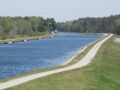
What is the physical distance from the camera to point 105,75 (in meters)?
38.4

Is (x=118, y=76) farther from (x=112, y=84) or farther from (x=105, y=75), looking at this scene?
(x=112, y=84)

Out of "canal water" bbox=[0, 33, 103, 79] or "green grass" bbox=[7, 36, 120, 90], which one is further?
"canal water" bbox=[0, 33, 103, 79]

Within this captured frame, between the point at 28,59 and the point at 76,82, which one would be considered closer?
the point at 76,82

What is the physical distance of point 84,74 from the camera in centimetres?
3744

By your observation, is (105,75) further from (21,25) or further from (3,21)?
(21,25)

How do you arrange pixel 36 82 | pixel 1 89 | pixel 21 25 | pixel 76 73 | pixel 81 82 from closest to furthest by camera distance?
pixel 1 89, pixel 36 82, pixel 81 82, pixel 76 73, pixel 21 25

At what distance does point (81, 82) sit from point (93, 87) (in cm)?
227

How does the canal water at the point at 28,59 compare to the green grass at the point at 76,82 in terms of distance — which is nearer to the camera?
the green grass at the point at 76,82

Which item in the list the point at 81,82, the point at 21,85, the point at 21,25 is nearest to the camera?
the point at 21,85

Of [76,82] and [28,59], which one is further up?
[76,82]

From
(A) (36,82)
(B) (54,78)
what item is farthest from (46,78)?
(A) (36,82)

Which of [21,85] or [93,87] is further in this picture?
[93,87]

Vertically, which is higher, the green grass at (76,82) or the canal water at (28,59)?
the green grass at (76,82)

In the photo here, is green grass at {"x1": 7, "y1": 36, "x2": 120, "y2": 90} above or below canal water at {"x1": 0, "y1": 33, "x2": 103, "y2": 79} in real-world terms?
above
